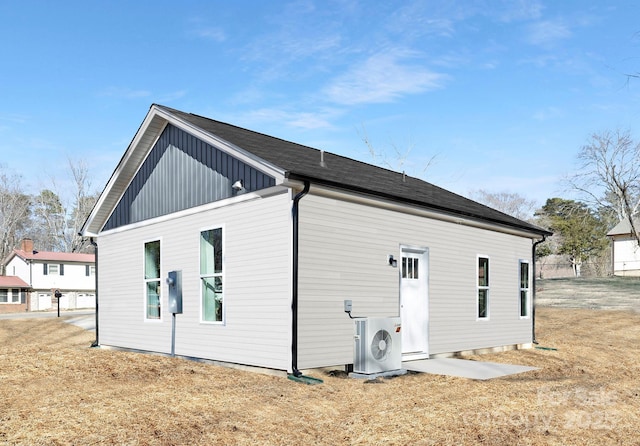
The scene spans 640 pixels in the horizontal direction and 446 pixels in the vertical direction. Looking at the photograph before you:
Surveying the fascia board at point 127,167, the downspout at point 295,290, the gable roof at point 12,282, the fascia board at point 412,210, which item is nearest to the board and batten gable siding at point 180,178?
the fascia board at point 127,167

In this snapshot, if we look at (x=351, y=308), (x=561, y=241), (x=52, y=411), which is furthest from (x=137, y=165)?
(x=561, y=241)

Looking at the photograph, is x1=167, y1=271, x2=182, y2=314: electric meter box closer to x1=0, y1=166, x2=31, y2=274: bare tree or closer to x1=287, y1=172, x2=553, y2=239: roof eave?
x1=287, y1=172, x2=553, y2=239: roof eave

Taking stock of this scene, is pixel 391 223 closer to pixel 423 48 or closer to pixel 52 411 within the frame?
pixel 52 411

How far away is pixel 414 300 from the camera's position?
11648 mm

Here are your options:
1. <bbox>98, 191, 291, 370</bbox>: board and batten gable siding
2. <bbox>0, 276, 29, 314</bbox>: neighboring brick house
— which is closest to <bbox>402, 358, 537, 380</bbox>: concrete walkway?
<bbox>98, 191, 291, 370</bbox>: board and batten gable siding

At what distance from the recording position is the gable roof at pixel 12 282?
44.2m

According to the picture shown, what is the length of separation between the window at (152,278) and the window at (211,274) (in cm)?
202

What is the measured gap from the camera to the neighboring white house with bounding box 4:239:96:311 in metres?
45.9

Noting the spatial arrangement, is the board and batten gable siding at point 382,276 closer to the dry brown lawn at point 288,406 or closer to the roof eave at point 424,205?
the roof eave at point 424,205

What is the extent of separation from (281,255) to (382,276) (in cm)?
233

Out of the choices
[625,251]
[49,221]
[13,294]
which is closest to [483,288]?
[625,251]

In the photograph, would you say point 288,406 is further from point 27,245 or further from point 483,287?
A: point 27,245

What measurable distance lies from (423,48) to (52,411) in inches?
588

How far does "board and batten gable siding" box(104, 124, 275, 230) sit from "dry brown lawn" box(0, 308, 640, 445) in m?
3.27
